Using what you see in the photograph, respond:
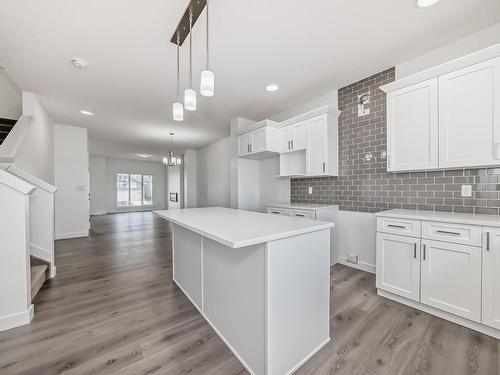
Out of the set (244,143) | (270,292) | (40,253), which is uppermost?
(244,143)

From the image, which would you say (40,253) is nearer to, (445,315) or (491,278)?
(445,315)

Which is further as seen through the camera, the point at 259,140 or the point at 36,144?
the point at 259,140

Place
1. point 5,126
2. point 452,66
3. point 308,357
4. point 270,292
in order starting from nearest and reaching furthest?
point 270,292 → point 308,357 → point 452,66 → point 5,126

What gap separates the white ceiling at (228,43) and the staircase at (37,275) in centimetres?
243

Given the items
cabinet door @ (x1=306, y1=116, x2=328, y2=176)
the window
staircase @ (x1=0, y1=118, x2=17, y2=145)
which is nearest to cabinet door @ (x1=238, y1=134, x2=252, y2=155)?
cabinet door @ (x1=306, y1=116, x2=328, y2=176)

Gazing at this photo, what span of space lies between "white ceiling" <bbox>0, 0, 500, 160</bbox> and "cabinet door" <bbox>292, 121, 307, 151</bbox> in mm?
501

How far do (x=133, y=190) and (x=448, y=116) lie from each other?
1171 centimetres

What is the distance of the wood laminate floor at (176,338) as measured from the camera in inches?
54.1

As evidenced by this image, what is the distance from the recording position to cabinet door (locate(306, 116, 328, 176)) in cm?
307

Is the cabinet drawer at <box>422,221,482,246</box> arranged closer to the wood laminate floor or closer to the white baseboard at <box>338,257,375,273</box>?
the wood laminate floor

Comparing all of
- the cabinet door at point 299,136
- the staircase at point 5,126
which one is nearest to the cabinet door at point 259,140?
the cabinet door at point 299,136

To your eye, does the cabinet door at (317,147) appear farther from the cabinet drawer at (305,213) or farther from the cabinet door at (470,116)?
the cabinet door at (470,116)

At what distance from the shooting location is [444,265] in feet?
6.01

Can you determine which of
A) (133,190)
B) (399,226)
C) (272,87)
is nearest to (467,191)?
(399,226)
